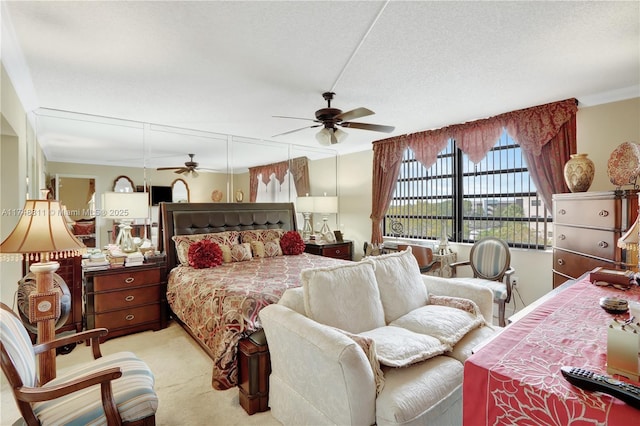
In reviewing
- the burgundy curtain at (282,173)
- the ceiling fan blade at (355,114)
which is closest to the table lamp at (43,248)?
the ceiling fan blade at (355,114)

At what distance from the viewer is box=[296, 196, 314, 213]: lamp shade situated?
18.2 ft

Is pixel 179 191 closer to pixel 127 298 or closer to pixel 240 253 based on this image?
pixel 240 253

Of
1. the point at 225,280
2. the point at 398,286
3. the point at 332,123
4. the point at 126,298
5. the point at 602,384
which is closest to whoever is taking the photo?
the point at 602,384

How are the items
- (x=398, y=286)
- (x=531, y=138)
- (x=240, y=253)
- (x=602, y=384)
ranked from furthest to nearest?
(x=240, y=253), (x=531, y=138), (x=398, y=286), (x=602, y=384)

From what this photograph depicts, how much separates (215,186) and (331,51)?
301cm

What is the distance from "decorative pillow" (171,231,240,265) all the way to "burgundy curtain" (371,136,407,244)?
8.06 feet

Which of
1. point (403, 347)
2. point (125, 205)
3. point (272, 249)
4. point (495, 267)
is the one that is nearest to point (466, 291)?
point (403, 347)

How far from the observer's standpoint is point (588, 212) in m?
2.80

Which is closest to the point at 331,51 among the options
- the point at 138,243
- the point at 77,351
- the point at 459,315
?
the point at 459,315

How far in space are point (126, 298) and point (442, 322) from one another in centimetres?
318

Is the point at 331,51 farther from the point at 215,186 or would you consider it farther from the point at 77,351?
the point at 77,351

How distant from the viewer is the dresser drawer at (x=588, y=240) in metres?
2.59

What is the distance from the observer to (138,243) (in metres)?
4.00

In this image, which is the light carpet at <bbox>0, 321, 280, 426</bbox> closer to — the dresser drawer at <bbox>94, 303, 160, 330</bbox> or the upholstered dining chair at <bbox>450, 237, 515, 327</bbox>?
the dresser drawer at <bbox>94, 303, 160, 330</bbox>
